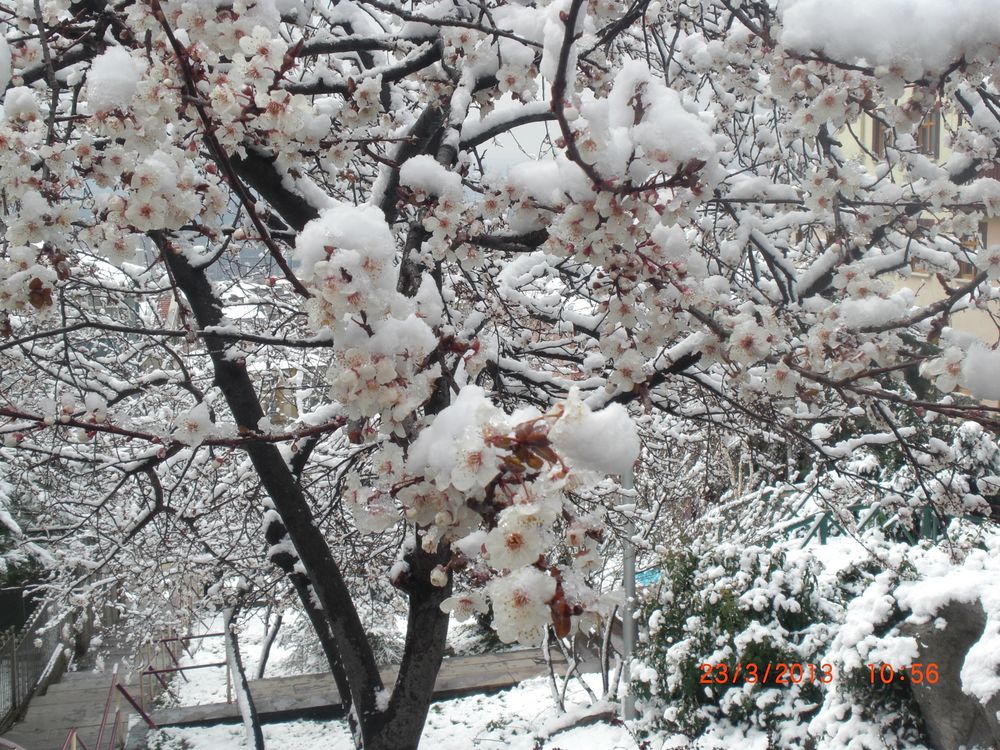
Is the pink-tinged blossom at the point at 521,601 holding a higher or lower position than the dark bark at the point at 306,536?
lower

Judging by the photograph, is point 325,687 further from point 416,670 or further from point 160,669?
point 416,670

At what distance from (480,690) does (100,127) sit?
8241 mm

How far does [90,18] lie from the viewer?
2914mm

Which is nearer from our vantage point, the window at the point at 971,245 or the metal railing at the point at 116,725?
the window at the point at 971,245

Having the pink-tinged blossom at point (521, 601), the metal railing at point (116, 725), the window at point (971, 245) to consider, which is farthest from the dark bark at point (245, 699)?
the window at point (971, 245)

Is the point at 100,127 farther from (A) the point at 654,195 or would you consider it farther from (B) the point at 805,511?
(B) the point at 805,511

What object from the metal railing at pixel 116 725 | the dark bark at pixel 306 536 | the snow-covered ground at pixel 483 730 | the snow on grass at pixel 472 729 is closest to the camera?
the dark bark at pixel 306 536

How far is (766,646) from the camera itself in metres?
5.10
